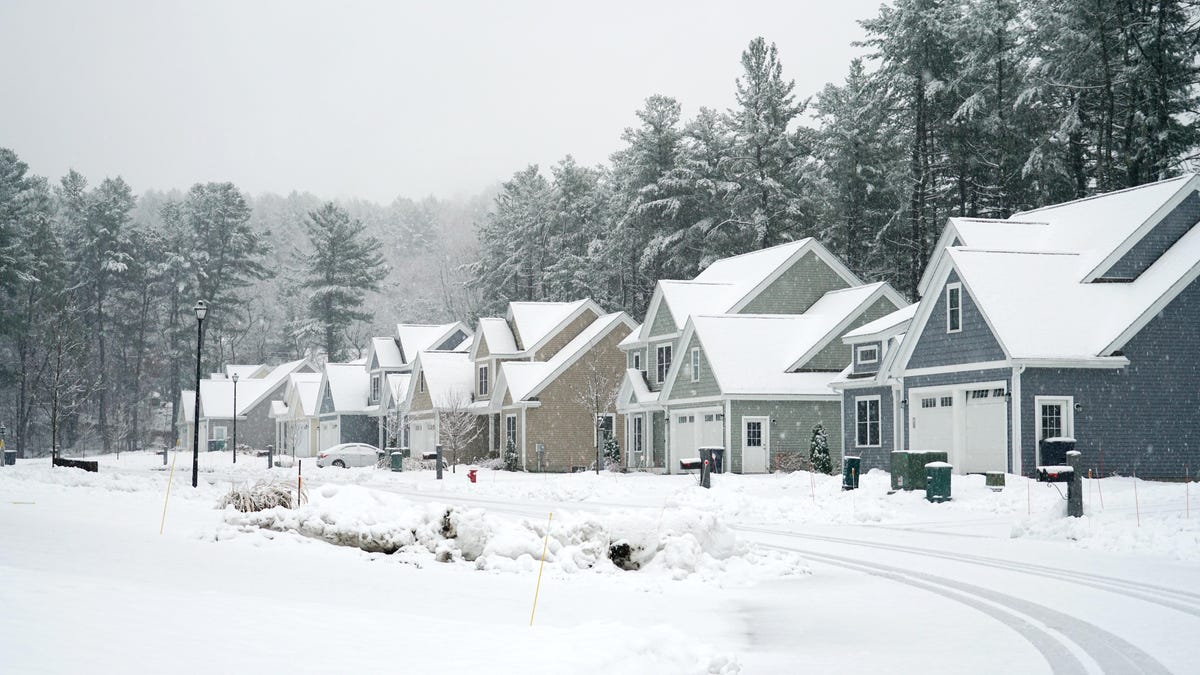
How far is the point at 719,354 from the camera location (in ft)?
153

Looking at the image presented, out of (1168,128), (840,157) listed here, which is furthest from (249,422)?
(1168,128)

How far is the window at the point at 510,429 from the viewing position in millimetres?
58781

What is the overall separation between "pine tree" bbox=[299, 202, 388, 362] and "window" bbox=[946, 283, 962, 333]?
262 feet

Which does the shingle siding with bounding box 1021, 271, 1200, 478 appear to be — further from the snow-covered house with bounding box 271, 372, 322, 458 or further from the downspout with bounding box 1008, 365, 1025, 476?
the snow-covered house with bounding box 271, 372, 322, 458

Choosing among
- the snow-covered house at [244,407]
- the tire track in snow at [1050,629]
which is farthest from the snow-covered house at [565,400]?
the snow-covered house at [244,407]

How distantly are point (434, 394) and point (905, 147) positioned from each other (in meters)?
30.0

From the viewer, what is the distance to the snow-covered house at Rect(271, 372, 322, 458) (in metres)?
86.6

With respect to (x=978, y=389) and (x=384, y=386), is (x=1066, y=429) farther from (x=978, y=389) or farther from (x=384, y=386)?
(x=384, y=386)

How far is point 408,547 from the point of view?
16.5m

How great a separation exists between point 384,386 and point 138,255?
4719 centimetres

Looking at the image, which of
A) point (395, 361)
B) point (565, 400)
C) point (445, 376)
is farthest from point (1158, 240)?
point (395, 361)

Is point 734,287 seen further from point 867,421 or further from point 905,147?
point 905,147

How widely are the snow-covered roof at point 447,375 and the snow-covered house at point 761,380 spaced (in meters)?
18.0

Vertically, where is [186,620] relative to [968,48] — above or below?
below
